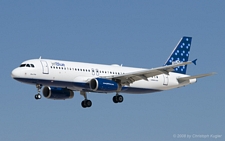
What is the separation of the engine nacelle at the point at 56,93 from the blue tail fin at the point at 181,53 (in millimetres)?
15351

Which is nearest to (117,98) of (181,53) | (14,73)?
(181,53)

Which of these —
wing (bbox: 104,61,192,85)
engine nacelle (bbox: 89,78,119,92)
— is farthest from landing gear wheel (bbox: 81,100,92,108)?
engine nacelle (bbox: 89,78,119,92)

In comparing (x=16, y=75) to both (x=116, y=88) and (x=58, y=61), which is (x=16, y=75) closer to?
(x=58, y=61)

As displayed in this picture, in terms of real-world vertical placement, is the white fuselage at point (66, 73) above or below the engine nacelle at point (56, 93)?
above

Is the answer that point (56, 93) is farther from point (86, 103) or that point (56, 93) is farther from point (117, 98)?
point (117, 98)

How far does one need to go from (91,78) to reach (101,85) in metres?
1.83

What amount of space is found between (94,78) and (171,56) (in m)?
16.4

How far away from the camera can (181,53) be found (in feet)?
288

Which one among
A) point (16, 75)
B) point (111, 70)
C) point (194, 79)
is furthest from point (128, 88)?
point (16, 75)

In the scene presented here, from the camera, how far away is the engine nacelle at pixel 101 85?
73.4m

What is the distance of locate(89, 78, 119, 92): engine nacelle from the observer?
241 ft

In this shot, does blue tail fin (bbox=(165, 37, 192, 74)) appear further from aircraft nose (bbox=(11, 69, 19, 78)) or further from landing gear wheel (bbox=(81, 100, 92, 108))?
aircraft nose (bbox=(11, 69, 19, 78))

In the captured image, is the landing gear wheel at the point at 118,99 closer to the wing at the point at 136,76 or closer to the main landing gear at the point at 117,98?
the main landing gear at the point at 117,98

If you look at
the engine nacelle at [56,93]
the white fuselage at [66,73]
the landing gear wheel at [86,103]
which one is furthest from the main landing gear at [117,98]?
the engine nacelle at [56,93]
